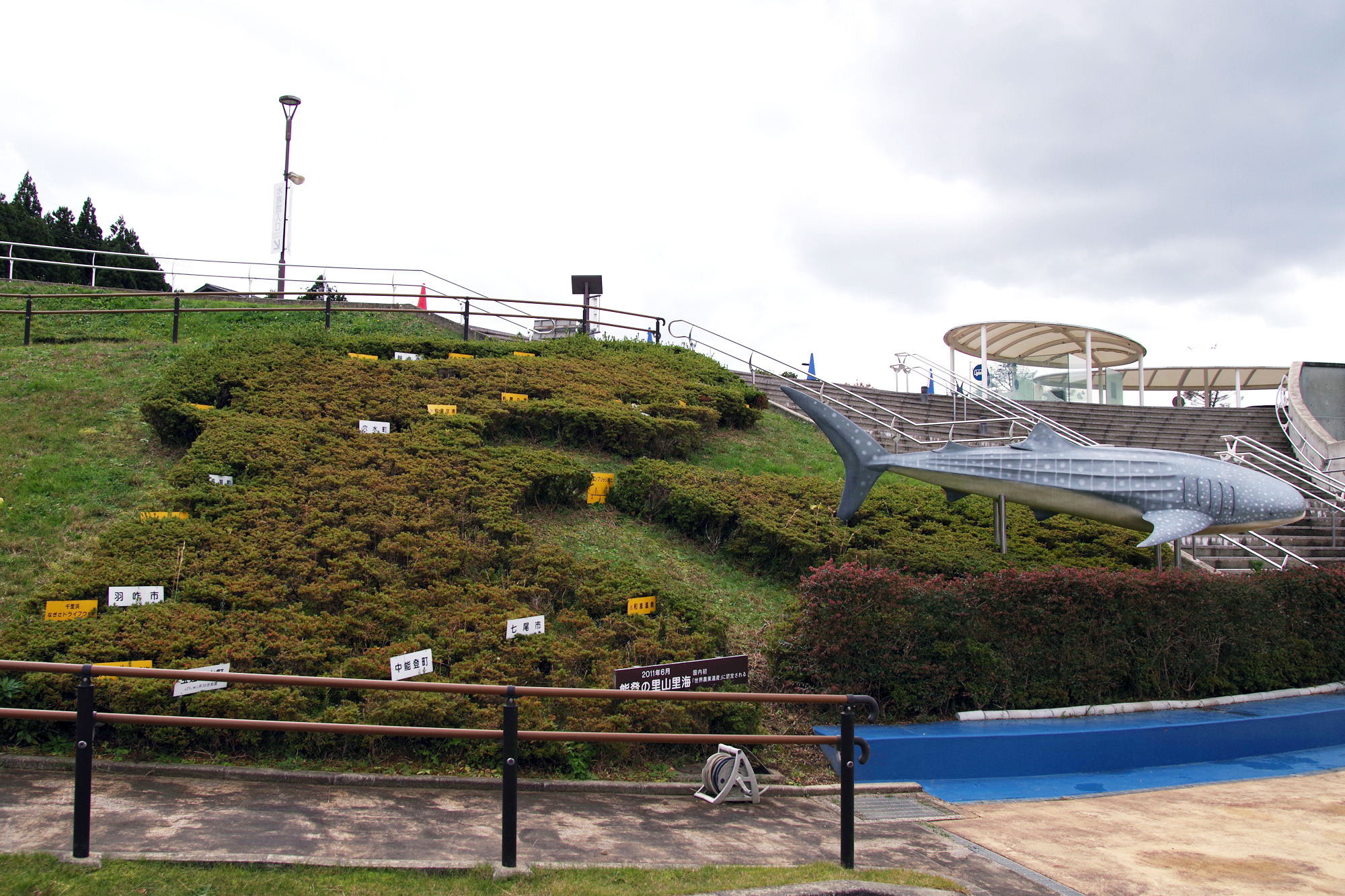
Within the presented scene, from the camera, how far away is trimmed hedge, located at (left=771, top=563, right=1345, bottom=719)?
8.02 m

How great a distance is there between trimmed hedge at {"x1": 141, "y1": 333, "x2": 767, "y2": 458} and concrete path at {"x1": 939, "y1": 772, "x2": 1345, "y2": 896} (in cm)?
835

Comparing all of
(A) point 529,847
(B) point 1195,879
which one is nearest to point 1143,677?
(B) point 1195,879

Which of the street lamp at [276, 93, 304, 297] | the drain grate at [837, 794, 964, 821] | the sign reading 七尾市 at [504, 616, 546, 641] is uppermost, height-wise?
the street lamp at [276, 93, 304, 297]

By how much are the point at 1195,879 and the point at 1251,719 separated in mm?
4289

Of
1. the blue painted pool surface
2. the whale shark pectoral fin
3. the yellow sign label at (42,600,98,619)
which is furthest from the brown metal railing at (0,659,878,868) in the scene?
the whale shark pectoral fin

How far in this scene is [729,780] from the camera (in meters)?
6.51

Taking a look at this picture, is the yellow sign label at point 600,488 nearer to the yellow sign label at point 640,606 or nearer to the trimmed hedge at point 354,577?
the trimmed hedge at point 354,577

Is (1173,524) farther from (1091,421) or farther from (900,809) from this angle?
(1091,421)

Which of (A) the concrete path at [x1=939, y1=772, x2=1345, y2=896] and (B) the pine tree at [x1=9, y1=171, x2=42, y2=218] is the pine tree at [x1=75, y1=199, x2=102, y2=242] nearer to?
(B) the pine tree at [x1=9, y1=171, x2=42, y2=218]

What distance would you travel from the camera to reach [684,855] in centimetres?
524

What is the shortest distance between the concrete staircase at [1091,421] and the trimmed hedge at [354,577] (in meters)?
6.47

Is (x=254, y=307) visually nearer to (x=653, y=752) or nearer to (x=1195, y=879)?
(x=653, y=752)

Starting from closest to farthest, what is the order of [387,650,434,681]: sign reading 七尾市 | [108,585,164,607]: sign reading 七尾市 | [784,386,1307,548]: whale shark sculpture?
[387,650,434,681]: sign reading 七尾市 → [108,585,164,607]: sign reading 七尾市 → [784,386,1307,548]: whale shark sculpture

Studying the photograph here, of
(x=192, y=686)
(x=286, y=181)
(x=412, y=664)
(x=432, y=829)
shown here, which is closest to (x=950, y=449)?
(x=412, y=664)
